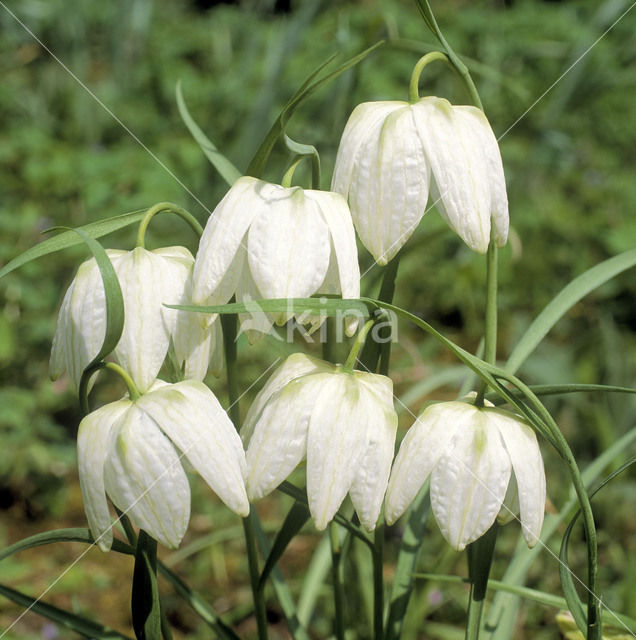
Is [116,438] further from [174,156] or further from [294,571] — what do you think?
[174,156]

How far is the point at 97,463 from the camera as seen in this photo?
67cm

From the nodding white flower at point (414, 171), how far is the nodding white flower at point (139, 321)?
18cm

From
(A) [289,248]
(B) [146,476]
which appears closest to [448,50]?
(A) [289,248]

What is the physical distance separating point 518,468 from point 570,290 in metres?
0.26

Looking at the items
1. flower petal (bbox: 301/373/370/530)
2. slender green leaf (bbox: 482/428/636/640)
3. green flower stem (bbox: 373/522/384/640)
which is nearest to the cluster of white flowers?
flower petal (bbox: 301/373/370/530)

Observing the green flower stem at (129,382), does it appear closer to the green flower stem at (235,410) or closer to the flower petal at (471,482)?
the green flower stem at (235,410)

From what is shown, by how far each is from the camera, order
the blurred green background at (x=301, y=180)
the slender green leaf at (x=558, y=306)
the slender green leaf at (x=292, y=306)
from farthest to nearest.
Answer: the blurred green background at (x=301, y=180) → the slender green leaf at (x=558, y=306) → the slender green leaf at (x=292, y=306)

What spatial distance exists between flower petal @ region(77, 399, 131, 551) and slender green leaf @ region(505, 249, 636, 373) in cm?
42

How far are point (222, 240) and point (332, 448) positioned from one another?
210mm

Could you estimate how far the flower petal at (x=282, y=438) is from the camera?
68 cm

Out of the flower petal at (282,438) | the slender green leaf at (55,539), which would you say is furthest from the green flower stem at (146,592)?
the flower petal at (282,438)

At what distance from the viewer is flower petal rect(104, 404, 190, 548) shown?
654mm

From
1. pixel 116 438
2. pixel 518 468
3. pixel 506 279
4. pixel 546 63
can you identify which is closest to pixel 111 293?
pixel 116 438

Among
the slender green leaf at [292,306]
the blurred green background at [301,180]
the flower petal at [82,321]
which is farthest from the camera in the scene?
the blurred green background at [301,180]
